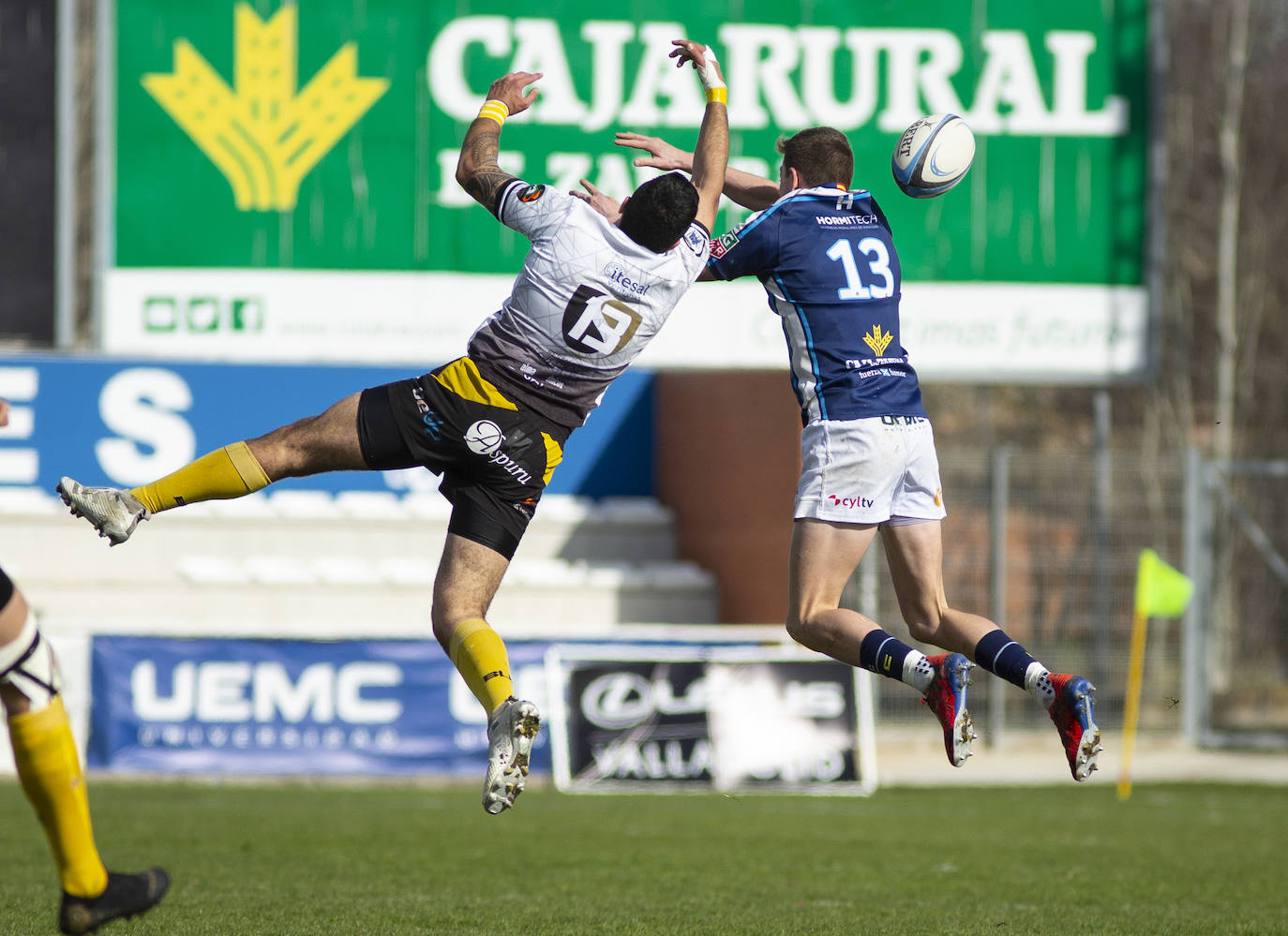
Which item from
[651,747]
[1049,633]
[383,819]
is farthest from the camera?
[1049,633]

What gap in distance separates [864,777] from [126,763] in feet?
19.0

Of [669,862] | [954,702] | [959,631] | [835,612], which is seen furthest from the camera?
[669,862]

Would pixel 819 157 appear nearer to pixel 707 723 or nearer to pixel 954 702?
pixel 954 702

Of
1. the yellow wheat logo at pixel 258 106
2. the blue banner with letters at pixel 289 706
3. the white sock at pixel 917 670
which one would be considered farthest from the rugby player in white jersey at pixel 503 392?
the yellow wheat logo at pixel 258 106

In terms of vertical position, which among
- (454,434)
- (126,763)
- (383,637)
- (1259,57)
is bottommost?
(126,763)

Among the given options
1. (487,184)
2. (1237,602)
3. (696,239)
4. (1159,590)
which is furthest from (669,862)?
(1237,602)

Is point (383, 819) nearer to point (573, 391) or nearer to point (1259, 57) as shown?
point (573, 391)

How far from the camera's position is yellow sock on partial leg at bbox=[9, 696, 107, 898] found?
5.02 m

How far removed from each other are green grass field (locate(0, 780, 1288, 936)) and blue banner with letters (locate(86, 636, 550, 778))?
1.30ft

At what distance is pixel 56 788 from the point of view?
16.6ft

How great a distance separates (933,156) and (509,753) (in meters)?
2.85

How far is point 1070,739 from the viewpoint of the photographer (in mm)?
6293

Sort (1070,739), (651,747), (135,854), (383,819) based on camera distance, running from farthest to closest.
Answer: (651,747)
(383,819)
(135,854)
(1070,739)

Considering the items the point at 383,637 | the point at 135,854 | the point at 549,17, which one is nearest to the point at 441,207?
the point at 549,17
